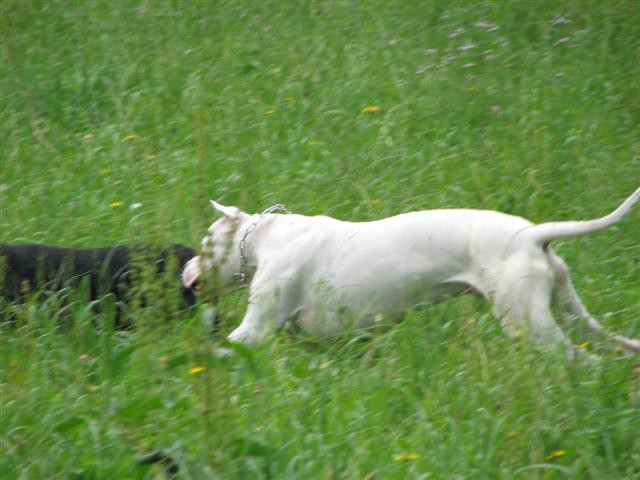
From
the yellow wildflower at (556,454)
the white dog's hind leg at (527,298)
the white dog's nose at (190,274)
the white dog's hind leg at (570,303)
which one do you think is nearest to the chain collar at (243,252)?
the white dog's nose at (190,274)

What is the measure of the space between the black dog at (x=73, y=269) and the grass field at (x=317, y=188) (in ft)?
0.79

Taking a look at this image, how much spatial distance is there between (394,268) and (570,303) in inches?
27.4

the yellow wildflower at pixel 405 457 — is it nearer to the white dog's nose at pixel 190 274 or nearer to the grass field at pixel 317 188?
the grass field at pixel 317 188

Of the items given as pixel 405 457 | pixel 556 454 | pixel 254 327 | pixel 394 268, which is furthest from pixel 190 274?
pixel 556 454

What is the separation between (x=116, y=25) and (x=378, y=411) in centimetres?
581

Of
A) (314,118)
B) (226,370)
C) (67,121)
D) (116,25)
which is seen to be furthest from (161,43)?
(226,370)

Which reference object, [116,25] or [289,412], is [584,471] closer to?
[289,412]

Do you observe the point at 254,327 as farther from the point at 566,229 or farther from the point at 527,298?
the point at 566,229

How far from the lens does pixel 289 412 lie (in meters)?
3.57

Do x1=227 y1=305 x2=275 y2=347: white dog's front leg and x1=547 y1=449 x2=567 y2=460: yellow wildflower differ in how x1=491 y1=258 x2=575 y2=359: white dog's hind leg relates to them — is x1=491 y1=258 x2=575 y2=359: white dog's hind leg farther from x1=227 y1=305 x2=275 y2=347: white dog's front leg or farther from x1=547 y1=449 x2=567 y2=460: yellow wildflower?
x1=227 y1=305 x2=275 y2=347: white dog's front leg

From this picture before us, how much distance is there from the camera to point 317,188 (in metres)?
6.19

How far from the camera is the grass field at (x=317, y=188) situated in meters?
3.36

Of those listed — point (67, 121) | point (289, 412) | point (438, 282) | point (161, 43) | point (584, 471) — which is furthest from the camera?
point (161, 43)

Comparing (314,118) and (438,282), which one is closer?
(438,282)
